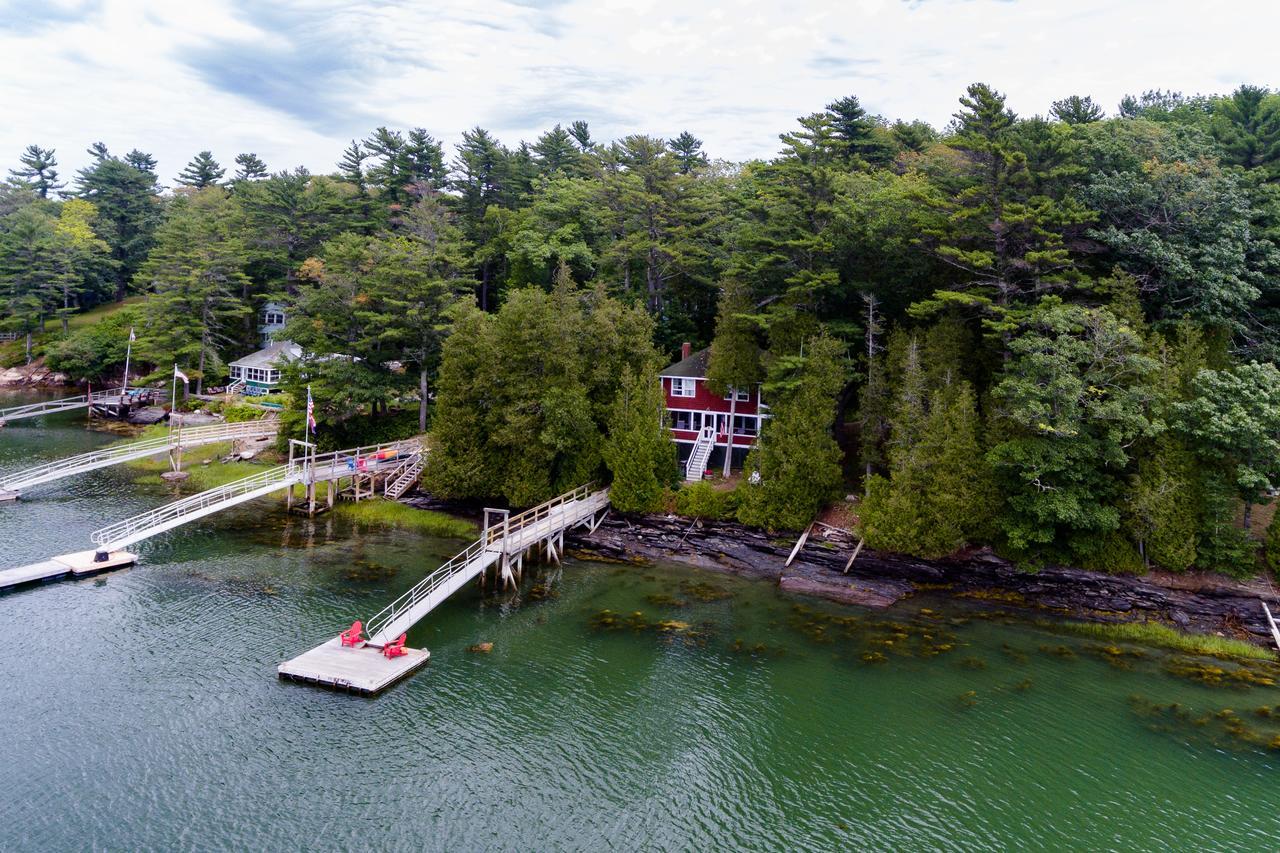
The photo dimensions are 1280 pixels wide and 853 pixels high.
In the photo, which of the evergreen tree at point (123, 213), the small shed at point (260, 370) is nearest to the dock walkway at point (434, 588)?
the small shed at point (260, 370)

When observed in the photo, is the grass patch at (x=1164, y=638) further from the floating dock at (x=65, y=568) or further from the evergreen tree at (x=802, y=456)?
the floating dock at (x=65, y=568)

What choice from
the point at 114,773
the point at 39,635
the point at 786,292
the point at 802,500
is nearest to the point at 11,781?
the point at 114,773

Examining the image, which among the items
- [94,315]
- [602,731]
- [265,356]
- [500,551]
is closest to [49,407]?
[265,356]

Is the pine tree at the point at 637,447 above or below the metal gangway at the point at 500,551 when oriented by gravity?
above

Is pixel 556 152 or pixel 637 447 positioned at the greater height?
pixel 556 152

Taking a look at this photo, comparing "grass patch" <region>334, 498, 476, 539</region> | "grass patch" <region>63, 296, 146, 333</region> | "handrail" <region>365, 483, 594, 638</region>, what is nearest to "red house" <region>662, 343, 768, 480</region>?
"handrail" <region>365, 483, 594, 638</region>

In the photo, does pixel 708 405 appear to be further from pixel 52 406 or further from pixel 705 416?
pixel 52 406

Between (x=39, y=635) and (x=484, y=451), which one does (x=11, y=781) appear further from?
(x=484, y=451)
